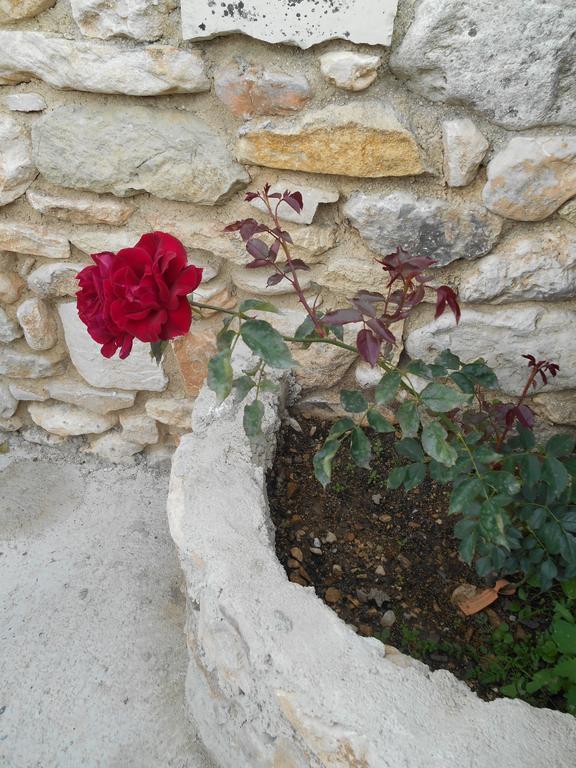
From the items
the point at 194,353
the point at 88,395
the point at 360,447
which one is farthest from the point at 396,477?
the point at 88,395

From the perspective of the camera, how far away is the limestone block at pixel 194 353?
1.76 m

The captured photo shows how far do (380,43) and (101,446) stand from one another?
1427 millimetres

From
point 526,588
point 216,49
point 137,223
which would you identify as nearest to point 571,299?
point 526,588

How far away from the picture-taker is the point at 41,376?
6.60 ft

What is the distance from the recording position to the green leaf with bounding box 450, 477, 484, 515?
1118 mm

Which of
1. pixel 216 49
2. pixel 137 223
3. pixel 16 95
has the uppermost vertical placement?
pixel 216 49

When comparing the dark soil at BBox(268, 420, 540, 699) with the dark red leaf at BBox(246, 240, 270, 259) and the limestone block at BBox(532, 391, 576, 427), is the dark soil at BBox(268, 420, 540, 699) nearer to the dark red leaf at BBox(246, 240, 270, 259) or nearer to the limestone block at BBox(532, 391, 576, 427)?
the limestone block at BBox(532, 391, 576, 427)

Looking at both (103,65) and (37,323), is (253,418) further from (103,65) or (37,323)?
(37,323)

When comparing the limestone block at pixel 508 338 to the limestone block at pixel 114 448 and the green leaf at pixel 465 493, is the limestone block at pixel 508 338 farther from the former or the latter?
the limestone block at pixel 114 448

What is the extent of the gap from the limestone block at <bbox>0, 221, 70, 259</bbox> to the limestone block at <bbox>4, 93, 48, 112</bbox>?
29 cm

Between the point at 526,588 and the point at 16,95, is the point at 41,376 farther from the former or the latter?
the point at 526,588

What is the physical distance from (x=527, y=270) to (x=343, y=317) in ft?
1.86

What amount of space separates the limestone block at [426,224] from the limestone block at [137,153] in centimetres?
29

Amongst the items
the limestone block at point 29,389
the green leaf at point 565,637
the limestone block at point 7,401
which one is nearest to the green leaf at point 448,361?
the green leaf at point 565,637
